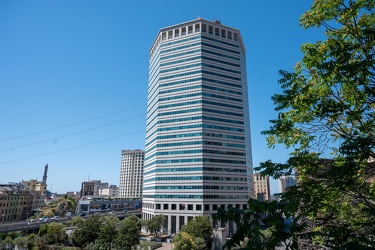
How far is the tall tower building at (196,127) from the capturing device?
85.3 m

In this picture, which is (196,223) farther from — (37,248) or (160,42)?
(160,42)

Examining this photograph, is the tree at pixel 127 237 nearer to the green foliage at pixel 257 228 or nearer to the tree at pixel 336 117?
the tree at pixel 336 117

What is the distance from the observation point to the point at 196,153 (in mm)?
86812

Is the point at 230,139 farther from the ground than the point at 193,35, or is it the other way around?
the point at 193,35

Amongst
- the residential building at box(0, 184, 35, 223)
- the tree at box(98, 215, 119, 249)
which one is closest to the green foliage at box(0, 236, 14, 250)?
the tree at box(98, 215, 119, 249)

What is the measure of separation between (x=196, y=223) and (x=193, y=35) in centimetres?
7538

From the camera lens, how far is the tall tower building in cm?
8531

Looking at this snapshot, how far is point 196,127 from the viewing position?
291ft

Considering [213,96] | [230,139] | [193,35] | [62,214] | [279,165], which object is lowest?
[62,214]

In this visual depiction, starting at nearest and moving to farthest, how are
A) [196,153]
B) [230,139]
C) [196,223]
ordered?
[196,223], [196,153], [230,139]

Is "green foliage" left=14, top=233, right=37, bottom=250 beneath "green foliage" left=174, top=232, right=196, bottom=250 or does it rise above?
beneath

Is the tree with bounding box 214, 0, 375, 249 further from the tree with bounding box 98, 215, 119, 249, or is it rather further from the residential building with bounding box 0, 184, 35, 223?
the residential building with bounding box 0, 184, 35, 223

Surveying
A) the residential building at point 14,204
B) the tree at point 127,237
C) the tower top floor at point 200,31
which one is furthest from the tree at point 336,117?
the residential building at point 14,204

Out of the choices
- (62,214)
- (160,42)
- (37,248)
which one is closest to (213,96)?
(160,42)
